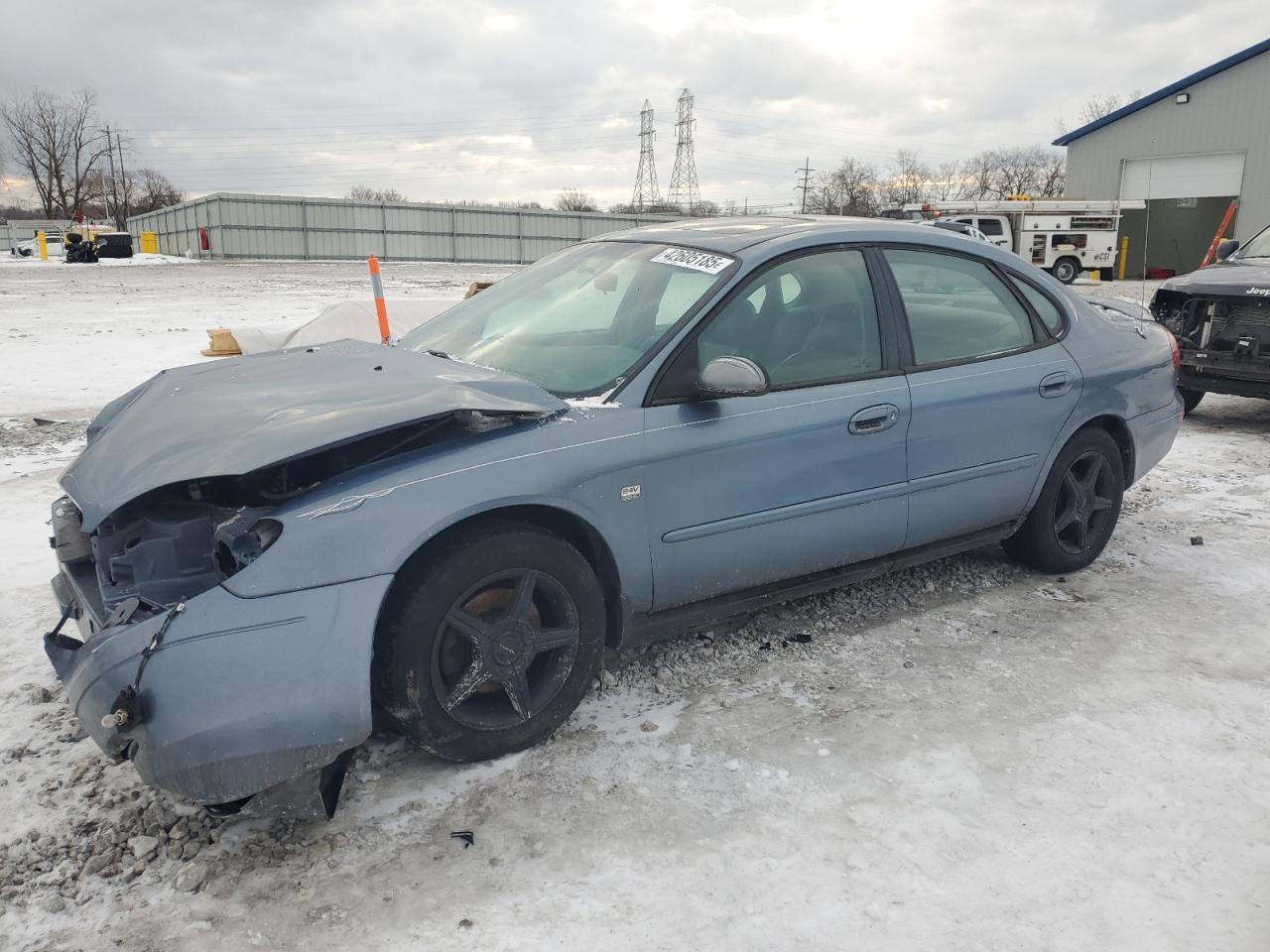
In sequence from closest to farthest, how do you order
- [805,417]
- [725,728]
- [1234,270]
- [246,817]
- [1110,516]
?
[246,817]
[725,728]
[805,417]
[1110,516]
[1234,270]

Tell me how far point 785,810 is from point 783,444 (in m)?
1.21

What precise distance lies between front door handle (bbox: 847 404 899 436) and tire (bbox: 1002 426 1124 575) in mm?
1119

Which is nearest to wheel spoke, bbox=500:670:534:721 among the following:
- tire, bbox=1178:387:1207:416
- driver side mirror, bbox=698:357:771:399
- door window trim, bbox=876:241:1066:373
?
driver side mirror, bbox=698:357:771:399

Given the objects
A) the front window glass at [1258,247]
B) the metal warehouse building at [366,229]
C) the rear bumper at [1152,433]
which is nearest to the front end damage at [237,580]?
the rear bumper at [1152,433]

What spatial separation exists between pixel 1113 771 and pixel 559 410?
2012mm

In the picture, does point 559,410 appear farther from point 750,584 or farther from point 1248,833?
point 1248,833

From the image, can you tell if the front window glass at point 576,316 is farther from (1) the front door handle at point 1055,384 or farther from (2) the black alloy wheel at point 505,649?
(1) the front door handle at point 1055,384

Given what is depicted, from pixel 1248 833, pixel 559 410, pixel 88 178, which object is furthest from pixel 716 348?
pixel 88 178

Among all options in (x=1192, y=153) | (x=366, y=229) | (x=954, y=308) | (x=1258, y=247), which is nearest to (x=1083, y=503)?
(x=954, y=308)

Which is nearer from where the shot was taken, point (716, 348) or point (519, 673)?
point (519, 673)

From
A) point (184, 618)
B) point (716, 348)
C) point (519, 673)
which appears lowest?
point (519, 673)

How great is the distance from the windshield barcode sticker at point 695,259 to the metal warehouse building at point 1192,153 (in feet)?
85.6

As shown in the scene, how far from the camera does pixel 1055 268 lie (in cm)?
2966

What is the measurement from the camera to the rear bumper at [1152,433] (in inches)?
179
